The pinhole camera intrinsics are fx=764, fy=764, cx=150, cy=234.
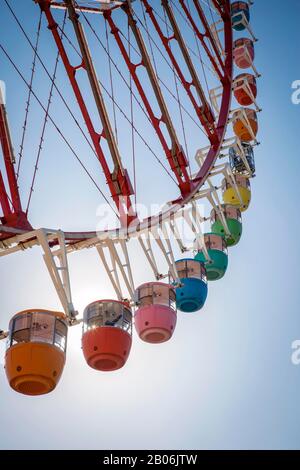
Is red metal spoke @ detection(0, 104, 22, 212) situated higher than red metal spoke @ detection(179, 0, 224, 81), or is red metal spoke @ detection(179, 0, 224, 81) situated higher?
red metal spoke @ detection(179, 0, 224, 81)

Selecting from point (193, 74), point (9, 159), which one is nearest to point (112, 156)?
point (9, 159)

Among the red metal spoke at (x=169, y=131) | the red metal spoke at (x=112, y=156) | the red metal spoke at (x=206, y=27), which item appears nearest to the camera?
the red metal spoke at (x=112, y=156)

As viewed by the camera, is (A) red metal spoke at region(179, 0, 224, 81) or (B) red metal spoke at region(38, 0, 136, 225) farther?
(A) red metal spoke at region(179, 0, 224, 81)

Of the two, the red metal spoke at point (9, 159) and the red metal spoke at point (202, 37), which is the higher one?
the red metal spoke at point (202, 37)

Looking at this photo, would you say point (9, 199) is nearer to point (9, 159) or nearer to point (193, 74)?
point (9, 159)

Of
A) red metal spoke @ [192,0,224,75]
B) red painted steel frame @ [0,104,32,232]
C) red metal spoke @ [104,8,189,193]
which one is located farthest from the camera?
red metal spoke @ [192,0,224,75]

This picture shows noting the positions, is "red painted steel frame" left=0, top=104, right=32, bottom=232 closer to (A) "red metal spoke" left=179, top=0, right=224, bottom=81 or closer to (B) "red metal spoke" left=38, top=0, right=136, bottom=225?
(B) "red metal spoke" left=38, top=0, right=136, bottom=225

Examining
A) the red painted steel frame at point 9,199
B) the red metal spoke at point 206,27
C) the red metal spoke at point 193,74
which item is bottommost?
the red painted steel frame at point 9,199

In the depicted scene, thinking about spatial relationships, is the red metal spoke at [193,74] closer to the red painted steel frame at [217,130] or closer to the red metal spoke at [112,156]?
the red painted steel frame at [217,130]

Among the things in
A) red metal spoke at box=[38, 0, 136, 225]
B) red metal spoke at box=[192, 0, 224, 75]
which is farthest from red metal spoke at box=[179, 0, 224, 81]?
red metal spoke at box=[38, 0, 136, 225]

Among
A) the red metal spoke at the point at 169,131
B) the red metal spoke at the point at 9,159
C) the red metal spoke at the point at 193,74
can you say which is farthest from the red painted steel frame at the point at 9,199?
the red metal spoke at the point at 193,74

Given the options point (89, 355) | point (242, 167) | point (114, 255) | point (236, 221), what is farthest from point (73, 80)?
point (242, 167)

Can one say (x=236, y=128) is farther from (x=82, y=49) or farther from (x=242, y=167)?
(x=82, y=49)

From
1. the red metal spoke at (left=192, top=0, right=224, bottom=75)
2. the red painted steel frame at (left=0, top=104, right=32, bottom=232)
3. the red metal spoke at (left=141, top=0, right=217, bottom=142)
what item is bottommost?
the red painted steel frame at (left=0, top=104, right=32, bottom=232)
